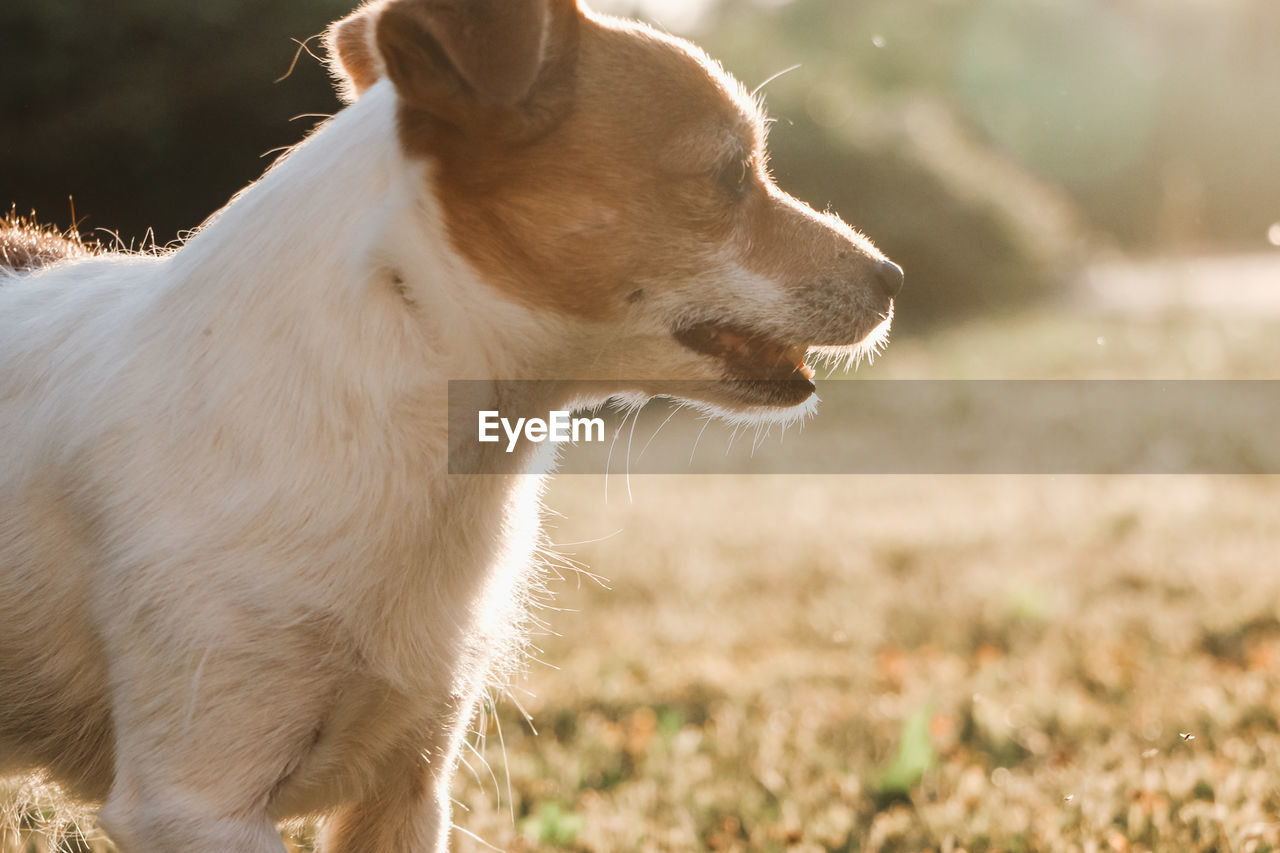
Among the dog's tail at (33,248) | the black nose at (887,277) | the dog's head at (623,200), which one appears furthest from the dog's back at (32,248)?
the black nose at (887,277)

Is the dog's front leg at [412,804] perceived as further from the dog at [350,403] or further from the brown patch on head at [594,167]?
the brown patch on head at [594,167]

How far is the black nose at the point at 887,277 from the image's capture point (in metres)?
3.15

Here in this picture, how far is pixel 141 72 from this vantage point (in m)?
13.9

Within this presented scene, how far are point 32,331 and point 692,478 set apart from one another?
8.92 metres

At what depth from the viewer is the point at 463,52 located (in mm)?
2529

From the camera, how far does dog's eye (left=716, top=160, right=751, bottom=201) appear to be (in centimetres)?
295

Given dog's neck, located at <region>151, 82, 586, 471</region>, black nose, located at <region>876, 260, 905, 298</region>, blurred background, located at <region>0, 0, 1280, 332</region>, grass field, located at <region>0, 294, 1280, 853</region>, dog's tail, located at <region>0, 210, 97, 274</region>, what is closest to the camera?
dog's neck, located at <region>151, 82, 586, 471</region>

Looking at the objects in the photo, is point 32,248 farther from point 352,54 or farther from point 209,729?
point 209,729

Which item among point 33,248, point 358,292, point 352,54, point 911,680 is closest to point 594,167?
point 358,292

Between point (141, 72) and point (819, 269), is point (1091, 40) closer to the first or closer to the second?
point (141, 72)

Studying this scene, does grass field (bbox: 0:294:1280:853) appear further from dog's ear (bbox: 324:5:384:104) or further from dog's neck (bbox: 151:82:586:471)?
dog's ear (bbox: 324:5:384:104)

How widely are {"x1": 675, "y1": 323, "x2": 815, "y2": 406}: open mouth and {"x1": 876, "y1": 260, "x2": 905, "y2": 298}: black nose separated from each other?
0.79 ft

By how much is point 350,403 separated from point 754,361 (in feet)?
3.30

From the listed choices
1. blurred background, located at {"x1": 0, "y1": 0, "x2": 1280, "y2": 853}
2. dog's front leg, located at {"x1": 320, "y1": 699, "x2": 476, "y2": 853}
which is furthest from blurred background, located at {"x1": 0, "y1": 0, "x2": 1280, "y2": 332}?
dog's front leg, located at {"x1": 320, "y1": 699, "x2": 476, "y2": 853}
